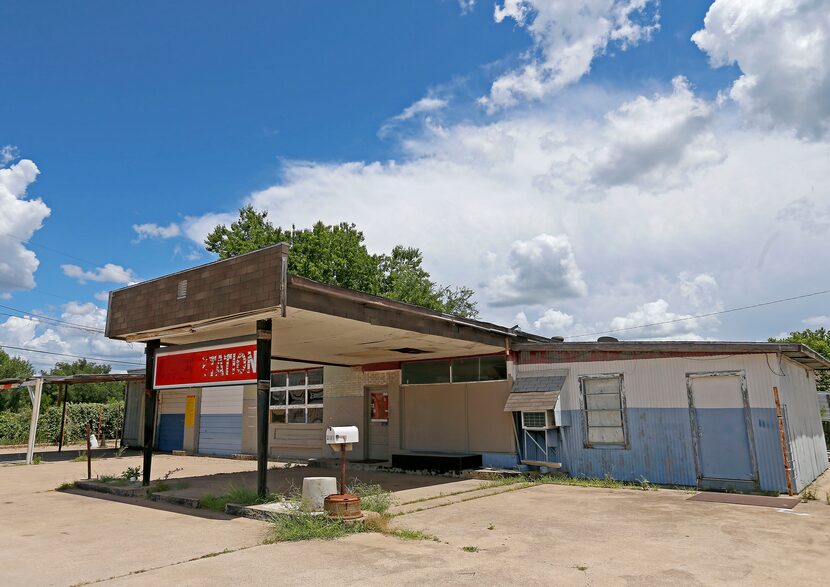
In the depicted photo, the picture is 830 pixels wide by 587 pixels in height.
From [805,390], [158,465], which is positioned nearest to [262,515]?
[158,465]

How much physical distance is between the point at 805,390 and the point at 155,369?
1615 centimetres

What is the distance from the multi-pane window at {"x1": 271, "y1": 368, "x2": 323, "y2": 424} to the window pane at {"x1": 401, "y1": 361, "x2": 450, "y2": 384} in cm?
423

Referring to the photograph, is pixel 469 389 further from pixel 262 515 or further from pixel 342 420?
pixel 262 515

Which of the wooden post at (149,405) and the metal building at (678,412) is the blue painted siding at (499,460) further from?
the wooden post at (149,405)

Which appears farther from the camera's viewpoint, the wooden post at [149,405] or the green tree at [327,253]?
the green tree at [327,253]

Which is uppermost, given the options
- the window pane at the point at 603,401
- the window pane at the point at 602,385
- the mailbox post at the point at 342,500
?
the window pane at the point at 602,385

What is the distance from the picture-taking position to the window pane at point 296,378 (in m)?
21.4

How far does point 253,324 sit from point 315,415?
10296mm

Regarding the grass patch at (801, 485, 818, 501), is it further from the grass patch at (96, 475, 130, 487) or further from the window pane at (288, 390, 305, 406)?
the window pane at (288, 390, 305, 406)

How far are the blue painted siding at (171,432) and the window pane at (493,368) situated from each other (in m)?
15.8

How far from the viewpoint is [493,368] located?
15.9m

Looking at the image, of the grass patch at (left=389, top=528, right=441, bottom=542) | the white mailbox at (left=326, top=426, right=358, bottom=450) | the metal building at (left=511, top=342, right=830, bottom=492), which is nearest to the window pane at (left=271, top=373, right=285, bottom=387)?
the metal building at (left=511, top=342, right=830, bottom=492)

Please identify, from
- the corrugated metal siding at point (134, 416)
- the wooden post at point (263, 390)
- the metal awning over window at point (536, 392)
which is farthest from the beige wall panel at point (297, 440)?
the wooden post at point (263, 390)

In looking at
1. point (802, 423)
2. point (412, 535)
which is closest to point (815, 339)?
point (802, 423)
